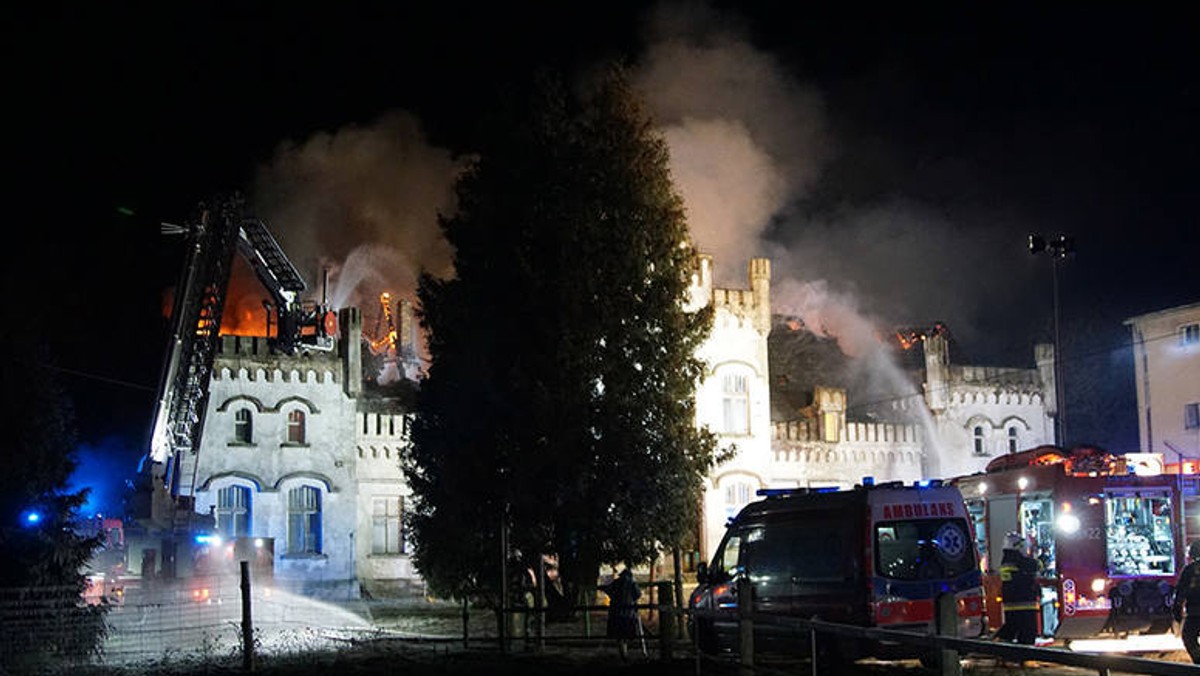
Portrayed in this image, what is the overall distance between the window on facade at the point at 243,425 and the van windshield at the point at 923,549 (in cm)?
2670

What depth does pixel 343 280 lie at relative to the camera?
6825 cm

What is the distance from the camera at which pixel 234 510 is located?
3834 cm

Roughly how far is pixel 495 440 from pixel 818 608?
11817mm

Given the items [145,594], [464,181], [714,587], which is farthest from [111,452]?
[714,587]

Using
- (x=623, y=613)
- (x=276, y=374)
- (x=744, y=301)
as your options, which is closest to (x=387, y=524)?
(x=276, y=374)

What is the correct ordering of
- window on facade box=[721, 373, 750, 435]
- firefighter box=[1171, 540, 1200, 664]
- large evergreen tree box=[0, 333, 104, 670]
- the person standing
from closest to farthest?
firefighter box=[1171, 540, 1200, 664] < the person standing < large evergreen tree box=[0, 333, 104, 670] < window on facade box=[721, 373, 750, 435]

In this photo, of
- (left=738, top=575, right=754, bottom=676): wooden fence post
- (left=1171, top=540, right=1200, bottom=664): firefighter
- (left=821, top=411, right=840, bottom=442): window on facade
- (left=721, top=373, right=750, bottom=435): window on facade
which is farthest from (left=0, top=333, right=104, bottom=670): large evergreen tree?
(left=821, top=411, right=840, bottom=442): window on facade

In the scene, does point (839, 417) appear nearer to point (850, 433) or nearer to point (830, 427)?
point (830, 427)

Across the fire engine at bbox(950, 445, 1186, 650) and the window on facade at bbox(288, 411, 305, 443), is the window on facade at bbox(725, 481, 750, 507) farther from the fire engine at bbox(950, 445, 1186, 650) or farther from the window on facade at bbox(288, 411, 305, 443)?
the fire engine at bbox(950, 445, 1186, 650)

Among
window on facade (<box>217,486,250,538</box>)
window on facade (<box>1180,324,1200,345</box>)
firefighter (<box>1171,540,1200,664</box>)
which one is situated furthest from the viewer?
window on facade (<box>1180,324,1200,345</box>)

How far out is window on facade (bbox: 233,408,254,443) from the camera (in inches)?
1522

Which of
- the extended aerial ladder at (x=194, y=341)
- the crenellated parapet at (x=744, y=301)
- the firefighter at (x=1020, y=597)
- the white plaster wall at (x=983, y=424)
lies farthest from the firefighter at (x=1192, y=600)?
the white plaster wall at (x=983, y=424)

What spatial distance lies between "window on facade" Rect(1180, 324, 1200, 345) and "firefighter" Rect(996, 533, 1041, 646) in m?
28.8

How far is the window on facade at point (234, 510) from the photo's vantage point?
38.1 meters
